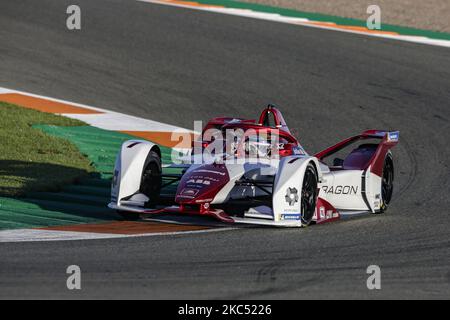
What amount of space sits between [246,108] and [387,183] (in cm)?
561

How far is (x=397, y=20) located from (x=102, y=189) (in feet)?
42.3

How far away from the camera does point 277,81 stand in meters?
18.8

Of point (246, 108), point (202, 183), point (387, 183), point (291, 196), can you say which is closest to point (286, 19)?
point (246, 108)

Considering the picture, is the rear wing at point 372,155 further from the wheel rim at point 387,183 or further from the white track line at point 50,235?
the white track line at point 50,235

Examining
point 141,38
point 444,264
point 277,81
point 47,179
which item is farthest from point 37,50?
point 444,264

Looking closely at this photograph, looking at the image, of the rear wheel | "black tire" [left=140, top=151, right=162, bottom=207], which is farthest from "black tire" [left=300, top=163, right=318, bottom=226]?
"black tire" [left=140, top=151, right=162, bottom=207]

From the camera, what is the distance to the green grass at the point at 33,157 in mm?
11836

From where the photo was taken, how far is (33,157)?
13070 millimetres

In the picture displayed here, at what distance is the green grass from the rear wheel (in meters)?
3.01

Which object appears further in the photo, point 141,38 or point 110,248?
point 141,38

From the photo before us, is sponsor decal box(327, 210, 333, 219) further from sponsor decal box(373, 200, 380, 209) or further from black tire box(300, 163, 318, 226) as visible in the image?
sponsor decal box(373, 200, 380, 209)

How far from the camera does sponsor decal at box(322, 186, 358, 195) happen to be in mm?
11188
